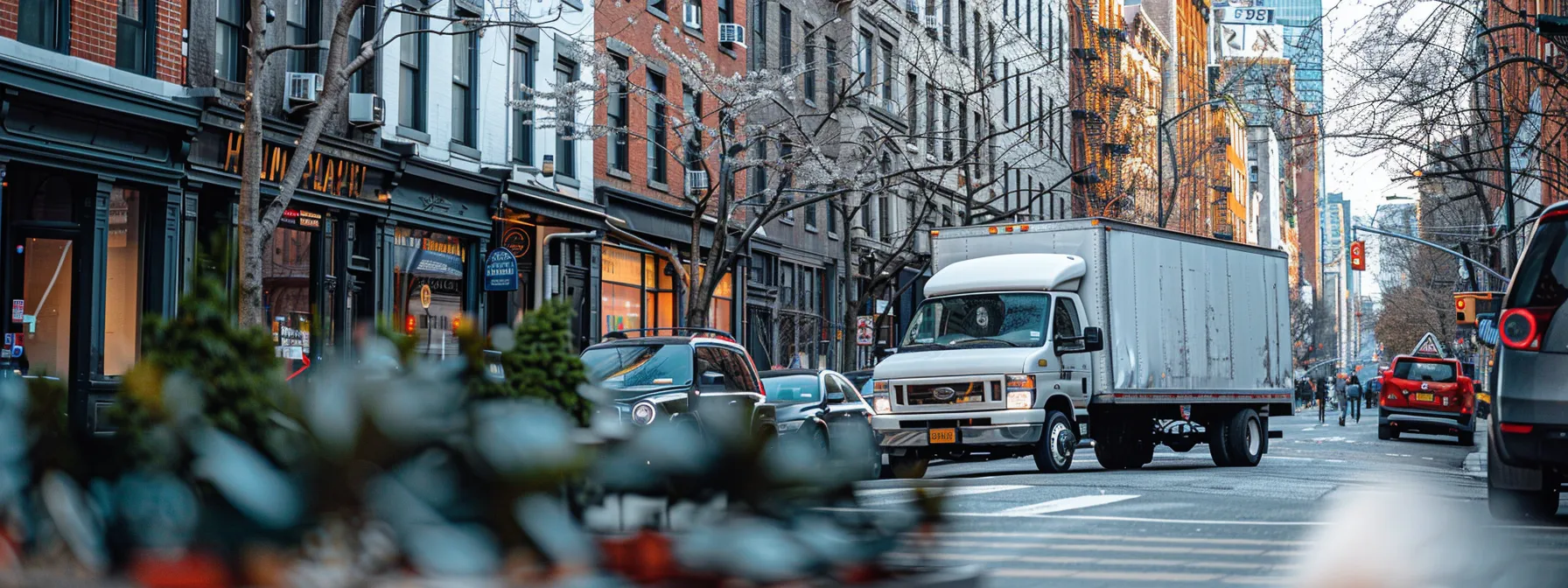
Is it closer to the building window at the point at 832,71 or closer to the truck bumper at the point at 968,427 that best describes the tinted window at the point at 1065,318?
the truck bumper at the point at 968,427

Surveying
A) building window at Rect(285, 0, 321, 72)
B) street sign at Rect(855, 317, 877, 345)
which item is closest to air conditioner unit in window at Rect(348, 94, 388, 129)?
building window at Rect(285, 0, 321, 72)

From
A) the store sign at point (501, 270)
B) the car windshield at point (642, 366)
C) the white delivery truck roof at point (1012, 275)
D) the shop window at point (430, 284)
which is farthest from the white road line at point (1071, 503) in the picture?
the store sign at point (501, 270)

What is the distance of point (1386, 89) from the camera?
2438 centimetres

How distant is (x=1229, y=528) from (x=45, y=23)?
44.8 feet

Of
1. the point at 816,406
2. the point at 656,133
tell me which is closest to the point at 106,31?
the point at 816,406

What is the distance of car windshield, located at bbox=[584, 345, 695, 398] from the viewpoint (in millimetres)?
17000

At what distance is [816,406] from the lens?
20375 mm

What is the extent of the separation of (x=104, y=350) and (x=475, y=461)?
1840 cm

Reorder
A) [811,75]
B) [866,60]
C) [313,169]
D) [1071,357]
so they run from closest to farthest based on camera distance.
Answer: [1071,357], [313,169], [811,75], [866,60]

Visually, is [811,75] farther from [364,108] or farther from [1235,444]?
[1235,444]

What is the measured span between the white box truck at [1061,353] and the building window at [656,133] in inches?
469

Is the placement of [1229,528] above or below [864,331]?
below

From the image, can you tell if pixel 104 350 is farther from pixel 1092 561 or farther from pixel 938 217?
pixel 938 217

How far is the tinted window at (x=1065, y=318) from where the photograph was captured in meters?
20.6
